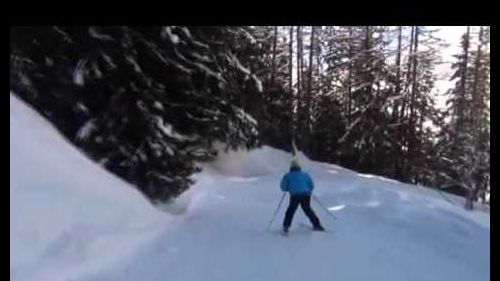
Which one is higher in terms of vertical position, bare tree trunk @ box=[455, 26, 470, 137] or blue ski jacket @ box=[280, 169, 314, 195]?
bare tree trunk @ box=[455, 26, 470, 137]

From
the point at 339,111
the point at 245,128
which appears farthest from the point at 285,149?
the point at 245,128

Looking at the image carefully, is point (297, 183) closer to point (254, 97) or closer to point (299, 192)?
point (299, 192)

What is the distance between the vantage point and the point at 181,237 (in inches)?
505

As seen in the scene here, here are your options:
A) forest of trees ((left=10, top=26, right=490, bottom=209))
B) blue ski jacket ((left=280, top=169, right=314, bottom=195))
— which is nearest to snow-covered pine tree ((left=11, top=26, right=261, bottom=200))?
forest of trees ((left=10, top=26, right=490, bottom=209))

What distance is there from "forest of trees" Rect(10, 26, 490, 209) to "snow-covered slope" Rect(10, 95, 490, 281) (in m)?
1.06

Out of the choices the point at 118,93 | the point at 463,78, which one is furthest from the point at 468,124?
the point at 118,93

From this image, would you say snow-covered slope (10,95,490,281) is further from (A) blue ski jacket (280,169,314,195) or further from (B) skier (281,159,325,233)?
(A) blue ski jacket (280,169,314,195)

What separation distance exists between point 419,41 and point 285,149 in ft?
33.7

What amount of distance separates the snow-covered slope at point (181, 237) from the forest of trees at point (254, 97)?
3.47ft

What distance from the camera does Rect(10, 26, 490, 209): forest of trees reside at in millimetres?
14633

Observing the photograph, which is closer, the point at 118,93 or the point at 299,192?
the point at 299,192

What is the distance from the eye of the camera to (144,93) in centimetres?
1475

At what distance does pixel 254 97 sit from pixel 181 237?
1682cm
